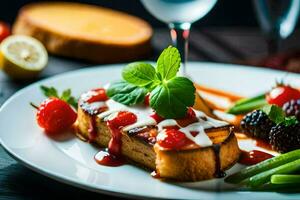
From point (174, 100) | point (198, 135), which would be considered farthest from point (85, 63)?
point (198, 135)

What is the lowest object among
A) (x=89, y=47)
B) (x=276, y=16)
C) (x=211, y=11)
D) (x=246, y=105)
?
(x=211, y=11)

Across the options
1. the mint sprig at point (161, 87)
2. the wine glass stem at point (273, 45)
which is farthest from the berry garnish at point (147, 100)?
the wine glass stem at point (273, 45)

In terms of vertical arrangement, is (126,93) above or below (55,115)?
above

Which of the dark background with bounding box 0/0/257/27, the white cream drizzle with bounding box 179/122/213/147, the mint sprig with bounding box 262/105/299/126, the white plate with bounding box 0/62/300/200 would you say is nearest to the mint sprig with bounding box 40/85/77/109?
the white plate with bounding box 0/62/300/200

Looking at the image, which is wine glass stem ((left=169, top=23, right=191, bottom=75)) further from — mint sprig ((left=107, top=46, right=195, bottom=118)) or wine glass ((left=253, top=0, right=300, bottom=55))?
wine glass ((left=253, top=0, right=300, bottom=55))

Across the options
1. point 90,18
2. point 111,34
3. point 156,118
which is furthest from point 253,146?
point 90,18

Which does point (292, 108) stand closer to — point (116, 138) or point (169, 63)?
point (169, 63)

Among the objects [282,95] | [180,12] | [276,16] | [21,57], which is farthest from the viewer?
[276,16]
